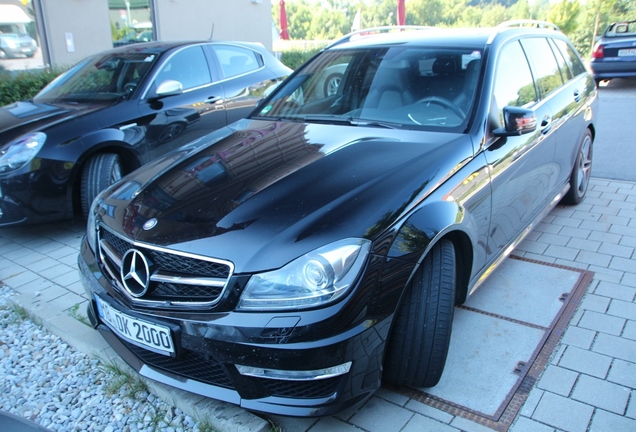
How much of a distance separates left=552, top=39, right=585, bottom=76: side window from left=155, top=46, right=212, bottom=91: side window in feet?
11.0

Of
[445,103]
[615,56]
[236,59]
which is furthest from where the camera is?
[615,56]

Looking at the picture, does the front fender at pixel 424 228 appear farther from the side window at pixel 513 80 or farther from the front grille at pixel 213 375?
the side window at pixel 513 80

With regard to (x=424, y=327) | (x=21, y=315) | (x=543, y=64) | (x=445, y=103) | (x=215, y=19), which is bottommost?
(x=21, y=315)

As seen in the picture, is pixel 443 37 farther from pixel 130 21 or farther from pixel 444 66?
pixel 130 21

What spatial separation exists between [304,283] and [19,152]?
321 centimetres

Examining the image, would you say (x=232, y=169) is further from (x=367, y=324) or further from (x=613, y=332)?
(x=613, y=332)

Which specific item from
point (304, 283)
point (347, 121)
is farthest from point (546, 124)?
point (304, 283)

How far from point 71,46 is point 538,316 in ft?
33.4

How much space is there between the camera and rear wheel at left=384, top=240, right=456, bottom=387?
2.28 metres

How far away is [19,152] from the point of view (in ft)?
13.6

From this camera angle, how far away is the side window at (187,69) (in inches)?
207

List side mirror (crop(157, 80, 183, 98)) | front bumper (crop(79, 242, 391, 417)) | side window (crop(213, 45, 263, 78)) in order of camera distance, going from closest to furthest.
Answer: front bumper (crop(79, 242, 391, 417)) → side mirror (crop(157, 80, 183, 98)) → side window (crop(213, 45, 263, 78))

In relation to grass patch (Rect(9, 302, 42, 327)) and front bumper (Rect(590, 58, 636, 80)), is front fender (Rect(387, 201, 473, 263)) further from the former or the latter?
front bumper (Rect(590, 58, 636, 80))

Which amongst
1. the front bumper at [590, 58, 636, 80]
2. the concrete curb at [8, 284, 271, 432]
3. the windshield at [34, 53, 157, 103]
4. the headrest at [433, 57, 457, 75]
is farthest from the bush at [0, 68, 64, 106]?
the front bumper at [590, 58, 636, 80]
